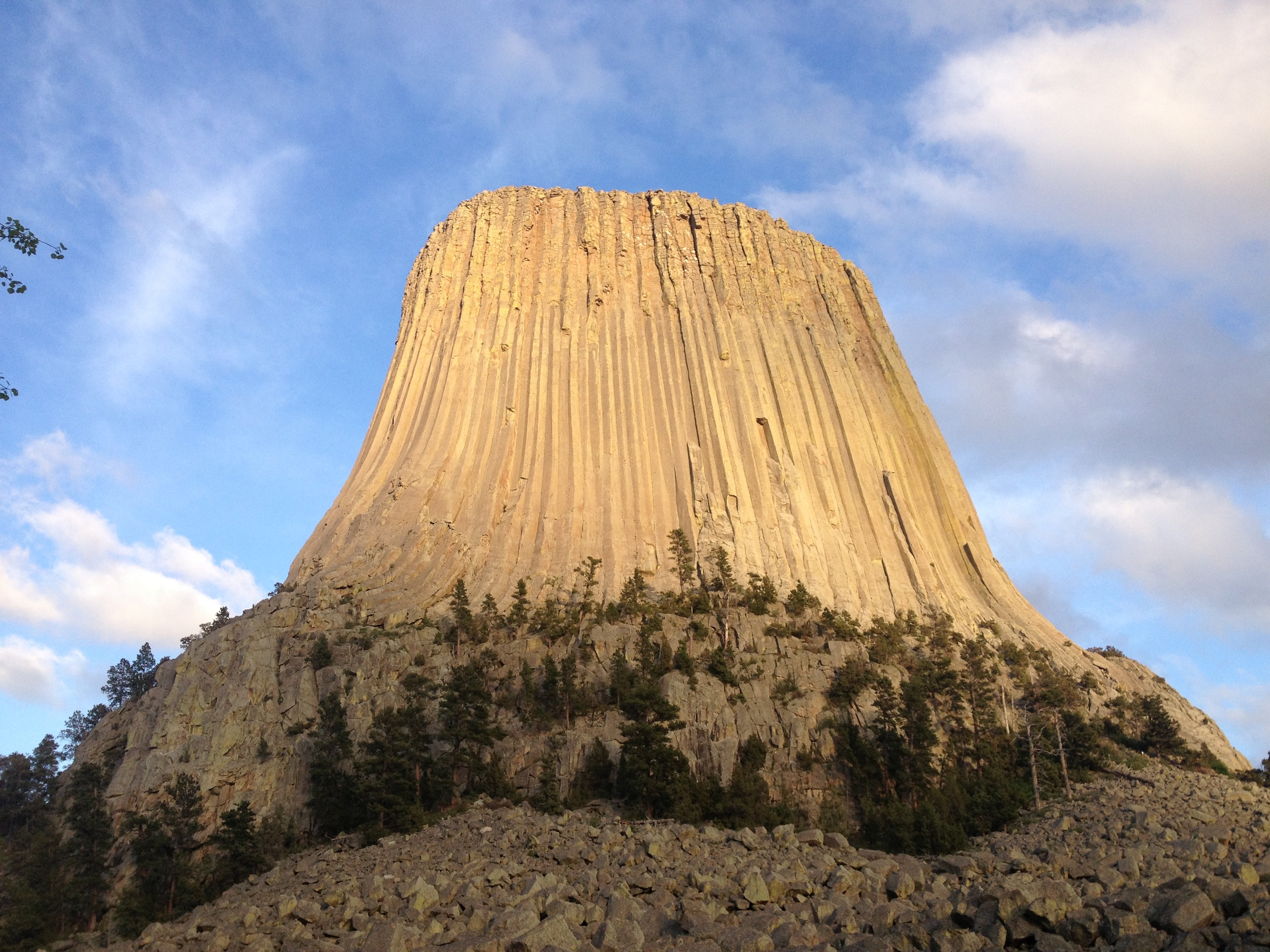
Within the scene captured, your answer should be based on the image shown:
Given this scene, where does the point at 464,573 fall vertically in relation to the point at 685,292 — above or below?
below

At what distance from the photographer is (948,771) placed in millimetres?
32969

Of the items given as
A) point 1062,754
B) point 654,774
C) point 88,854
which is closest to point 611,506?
Result: point 654,774

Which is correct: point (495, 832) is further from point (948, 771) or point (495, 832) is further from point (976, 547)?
point (976, 547)

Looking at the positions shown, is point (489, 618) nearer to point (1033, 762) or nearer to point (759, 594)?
point (759, 594)

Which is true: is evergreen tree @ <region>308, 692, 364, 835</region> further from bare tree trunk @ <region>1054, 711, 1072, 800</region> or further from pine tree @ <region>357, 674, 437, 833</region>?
bare tree trunk @ <region>1054, 711, 1072, 800</region>

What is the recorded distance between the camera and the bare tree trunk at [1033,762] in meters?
30.9

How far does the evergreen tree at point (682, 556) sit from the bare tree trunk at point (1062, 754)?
16.3 metres

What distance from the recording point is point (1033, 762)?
31.9 metres

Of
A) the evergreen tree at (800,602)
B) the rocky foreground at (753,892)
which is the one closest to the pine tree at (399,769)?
the rocky foreground at (753,892)

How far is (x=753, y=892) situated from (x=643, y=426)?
35.0m

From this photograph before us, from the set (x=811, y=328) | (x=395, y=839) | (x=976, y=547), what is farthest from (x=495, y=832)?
(x=811, y=328)

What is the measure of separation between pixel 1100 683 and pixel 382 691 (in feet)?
105

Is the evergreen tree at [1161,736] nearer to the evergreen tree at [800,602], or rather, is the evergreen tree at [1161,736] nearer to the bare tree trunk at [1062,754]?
the bare tree trunk at [1062,754]

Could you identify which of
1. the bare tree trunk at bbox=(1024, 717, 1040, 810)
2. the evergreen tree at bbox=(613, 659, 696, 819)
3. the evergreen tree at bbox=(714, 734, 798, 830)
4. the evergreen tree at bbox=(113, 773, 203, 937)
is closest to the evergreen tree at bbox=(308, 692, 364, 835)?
the evergreen tree at bbox=(113, 773, 203, 937)
